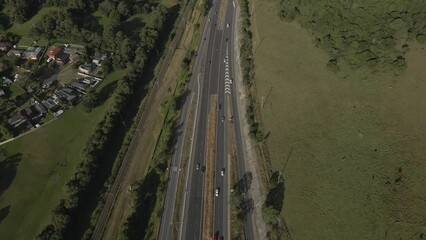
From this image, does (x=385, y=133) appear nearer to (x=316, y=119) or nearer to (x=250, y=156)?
(x=316, y=119)

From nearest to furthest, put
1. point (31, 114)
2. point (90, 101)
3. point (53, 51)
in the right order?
point (31, 114) → point (90, 101) → point (53, 51)

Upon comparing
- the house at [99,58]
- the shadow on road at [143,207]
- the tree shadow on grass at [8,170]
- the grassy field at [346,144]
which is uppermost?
the grassy field at [346,144]

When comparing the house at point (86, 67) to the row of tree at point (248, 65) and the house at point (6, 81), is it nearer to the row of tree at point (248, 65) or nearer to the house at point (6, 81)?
the house at point (6, 81)

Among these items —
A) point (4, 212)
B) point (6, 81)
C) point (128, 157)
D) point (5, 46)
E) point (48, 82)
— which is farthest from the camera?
point (5, 46)

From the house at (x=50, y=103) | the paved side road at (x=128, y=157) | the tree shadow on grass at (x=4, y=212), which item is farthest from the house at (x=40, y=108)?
the tree shadow on grass at (x=4, y=212)

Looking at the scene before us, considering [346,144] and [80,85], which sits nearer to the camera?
[346,144]

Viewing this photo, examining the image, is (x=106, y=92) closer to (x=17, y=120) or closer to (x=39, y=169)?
(x=17, y=120)

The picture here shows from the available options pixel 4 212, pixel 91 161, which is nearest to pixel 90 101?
pixel 91 161
